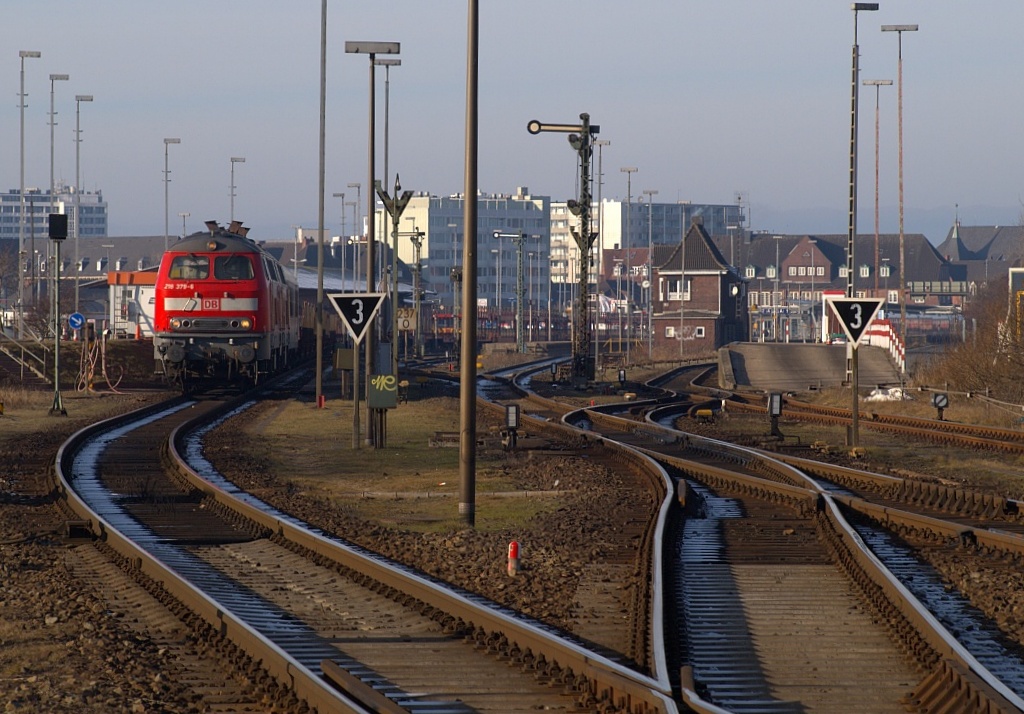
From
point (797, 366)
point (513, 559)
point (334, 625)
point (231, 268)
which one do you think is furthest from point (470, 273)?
point (797, 366)

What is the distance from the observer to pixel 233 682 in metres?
8.36

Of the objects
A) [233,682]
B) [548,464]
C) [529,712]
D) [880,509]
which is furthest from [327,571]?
[548,464]

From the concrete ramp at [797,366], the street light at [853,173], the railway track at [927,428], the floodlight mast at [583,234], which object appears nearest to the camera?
the railway track at [927,428]

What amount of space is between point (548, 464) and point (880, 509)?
726cm

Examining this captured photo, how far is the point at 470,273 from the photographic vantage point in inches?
595

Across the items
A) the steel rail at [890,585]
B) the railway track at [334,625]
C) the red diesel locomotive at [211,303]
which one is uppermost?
the red diesel locomotive at [211,303]

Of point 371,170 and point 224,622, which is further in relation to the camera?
point 371,170

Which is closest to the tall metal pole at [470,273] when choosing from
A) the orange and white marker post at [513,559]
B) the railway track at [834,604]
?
the railway track at [834,604]

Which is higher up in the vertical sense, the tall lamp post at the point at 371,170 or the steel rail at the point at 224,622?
the tall lamp post at the point at 371,170

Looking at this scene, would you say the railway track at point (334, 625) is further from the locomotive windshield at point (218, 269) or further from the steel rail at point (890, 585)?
the locomotive windshield at point (218, 269)

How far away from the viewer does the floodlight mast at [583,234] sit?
41.7 metres

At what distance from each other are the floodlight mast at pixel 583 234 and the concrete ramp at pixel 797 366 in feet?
21.5

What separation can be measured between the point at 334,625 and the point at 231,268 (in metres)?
26.7

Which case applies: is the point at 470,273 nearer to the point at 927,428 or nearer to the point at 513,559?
the point at 513,559
